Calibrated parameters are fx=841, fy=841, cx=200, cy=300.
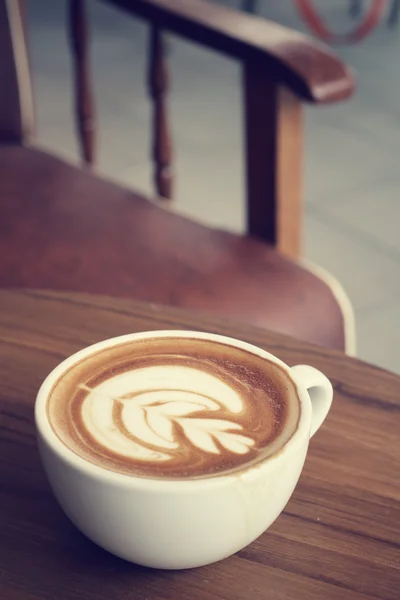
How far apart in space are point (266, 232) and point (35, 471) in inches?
23.9

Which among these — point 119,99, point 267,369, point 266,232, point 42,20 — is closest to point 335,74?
point 266,232

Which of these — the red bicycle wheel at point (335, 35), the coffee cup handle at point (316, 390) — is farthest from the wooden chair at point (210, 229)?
the red bicycle wheel at point (335, 35)

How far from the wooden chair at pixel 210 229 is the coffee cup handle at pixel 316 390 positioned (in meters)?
0.38

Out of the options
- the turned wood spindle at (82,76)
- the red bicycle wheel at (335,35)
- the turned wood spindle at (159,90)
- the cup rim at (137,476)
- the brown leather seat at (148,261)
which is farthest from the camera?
the red bicycle wheel at (335,35)

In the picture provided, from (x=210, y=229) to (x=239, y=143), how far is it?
177 cm

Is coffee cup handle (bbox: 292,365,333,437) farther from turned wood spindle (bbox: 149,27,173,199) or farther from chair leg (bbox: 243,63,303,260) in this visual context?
turned wood spindle (bbox: 149,27,173,199)

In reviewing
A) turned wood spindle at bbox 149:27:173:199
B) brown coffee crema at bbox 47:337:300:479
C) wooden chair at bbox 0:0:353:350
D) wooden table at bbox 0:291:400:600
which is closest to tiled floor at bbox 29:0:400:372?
turned wood spindle at bbox 149:27:173:199

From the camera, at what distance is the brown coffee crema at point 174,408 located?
1.30 feet

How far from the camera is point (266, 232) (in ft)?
3.40

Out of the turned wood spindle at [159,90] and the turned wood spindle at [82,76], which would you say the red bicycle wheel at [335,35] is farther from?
the turned wood spindle at [159,90]

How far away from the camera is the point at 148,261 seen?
93cm

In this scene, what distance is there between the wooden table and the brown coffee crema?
7 centimetres

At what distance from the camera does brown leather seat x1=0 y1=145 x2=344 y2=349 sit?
0.86 meters

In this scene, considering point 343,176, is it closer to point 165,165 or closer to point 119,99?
point 119,99
